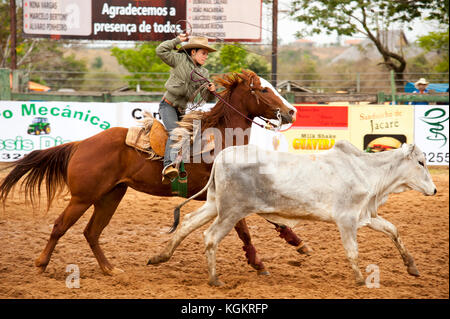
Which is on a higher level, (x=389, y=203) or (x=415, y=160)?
(x=415, y=160)

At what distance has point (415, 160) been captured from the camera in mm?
4984

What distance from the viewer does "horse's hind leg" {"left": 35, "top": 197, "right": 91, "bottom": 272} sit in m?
5.18

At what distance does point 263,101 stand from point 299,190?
128cm

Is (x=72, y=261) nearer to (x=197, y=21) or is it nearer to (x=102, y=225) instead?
(x=102, y=225)

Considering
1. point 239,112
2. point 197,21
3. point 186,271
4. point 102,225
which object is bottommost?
point 186,271

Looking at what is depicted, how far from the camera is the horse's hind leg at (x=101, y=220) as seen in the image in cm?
539

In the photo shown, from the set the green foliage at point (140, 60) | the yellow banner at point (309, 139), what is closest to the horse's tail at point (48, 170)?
the yellow banner at point (309, 139)

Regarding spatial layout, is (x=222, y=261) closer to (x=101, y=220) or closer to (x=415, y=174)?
(x=101, y=220)

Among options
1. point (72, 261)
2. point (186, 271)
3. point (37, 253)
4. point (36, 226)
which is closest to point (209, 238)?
point (186, 271)

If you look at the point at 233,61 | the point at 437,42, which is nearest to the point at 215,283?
the point at 233,61

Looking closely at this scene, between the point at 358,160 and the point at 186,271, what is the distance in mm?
2009

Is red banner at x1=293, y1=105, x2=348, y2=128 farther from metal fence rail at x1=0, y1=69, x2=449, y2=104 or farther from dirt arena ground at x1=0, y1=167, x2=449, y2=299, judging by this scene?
dirt arena ground at x1=0, y1=167, x2=449, y2=299

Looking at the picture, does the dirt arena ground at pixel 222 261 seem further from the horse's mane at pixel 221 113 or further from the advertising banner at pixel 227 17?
the advertising banner at pixel 227 17

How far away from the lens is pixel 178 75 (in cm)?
547
